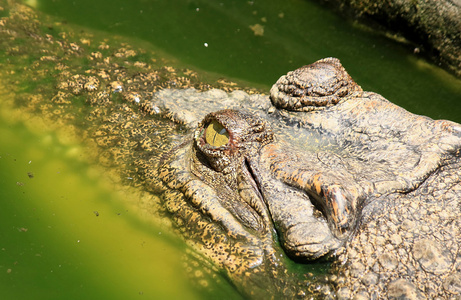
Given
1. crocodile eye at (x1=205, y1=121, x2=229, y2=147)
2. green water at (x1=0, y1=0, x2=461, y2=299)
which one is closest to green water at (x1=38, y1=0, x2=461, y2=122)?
green water at (x1=0, y1=0, x2=461, y2=299)

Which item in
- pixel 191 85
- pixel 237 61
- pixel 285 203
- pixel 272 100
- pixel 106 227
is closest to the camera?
pixel 285 203

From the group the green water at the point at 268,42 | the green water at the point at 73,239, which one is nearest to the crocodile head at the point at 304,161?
the green water at the point at 73,239

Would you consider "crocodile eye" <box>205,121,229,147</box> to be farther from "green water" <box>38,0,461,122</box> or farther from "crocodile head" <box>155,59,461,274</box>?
"green water" <box>38,0,461,122</box>

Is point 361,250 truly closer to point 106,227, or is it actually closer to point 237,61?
point 106,227

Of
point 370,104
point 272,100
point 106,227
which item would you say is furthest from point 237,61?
point 106,227

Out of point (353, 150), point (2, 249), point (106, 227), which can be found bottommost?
point (2, 249)

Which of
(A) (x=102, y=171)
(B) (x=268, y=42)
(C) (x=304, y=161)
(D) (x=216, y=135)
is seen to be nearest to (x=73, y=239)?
(A) (x=102, y=171)

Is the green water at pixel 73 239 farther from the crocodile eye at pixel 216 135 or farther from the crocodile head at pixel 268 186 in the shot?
the crocodile eye at pixel 216 135

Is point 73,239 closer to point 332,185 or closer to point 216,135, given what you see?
point 216,135
